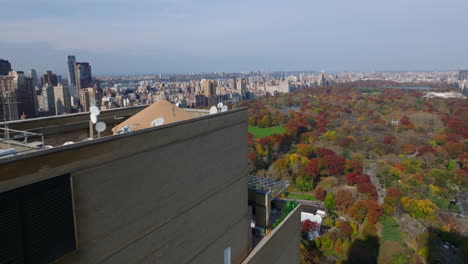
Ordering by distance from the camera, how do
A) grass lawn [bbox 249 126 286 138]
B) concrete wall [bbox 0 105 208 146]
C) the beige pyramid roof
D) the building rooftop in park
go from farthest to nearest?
grass lawn [bbox 249 126 286 138] → the beige pyramid roof → concrete wall [bbox 0 105 208 146] → the building rooftop in park

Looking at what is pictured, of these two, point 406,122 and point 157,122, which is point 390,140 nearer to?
point 406,122

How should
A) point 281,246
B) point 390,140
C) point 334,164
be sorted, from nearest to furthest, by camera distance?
point 281,246, point 334,164, point 390,140

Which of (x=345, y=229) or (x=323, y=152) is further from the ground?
(x=323, y=152)

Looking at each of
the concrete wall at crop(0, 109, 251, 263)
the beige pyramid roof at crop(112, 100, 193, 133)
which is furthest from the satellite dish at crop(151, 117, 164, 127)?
the concrete wall at crop(0, 109, 251, 263)

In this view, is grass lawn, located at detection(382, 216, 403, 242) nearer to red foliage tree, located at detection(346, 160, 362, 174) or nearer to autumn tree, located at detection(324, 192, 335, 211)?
autumn tree, located at detection(324, 192, 335, 211)

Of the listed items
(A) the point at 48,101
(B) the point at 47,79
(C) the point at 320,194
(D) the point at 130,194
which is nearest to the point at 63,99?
(A) the point at 48,101

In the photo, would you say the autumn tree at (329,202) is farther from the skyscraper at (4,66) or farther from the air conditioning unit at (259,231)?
the skyscraper at (4,66)
